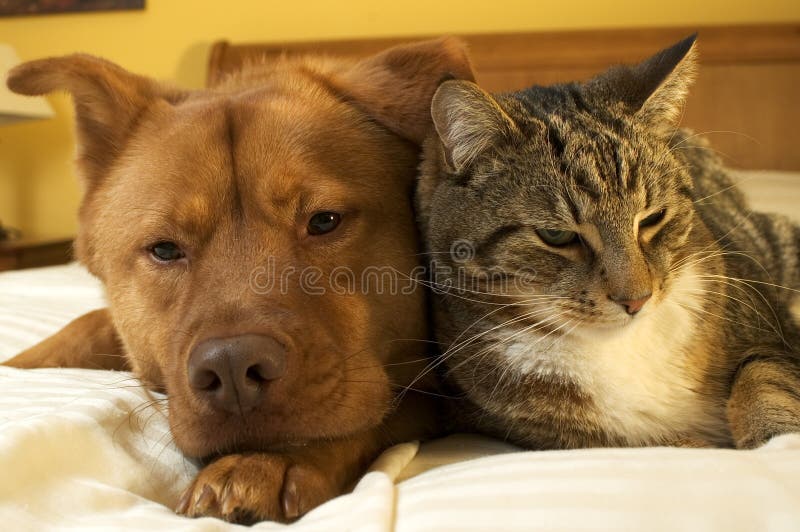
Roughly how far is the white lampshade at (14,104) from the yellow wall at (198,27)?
1.97 feet

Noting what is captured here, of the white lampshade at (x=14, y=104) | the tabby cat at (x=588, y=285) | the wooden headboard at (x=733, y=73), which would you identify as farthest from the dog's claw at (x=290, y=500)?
the white lampshade at (x=14, y=104)

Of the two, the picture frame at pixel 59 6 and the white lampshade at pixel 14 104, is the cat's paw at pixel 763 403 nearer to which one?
the white lampshade at pixel 14 104

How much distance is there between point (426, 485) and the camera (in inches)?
39.2

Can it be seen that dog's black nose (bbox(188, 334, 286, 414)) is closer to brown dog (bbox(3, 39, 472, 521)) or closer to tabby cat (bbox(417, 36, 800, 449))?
brown dog (bbox(3, 39, 472, 521))

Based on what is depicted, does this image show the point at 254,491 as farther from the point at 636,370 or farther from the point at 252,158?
the point at 636,370

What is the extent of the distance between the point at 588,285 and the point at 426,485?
55 cm

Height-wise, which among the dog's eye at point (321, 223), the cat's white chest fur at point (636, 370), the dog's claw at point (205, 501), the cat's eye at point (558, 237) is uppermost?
the cat's eye at point (558, 237)

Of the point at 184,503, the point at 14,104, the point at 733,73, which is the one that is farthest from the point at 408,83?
the point at 14,104

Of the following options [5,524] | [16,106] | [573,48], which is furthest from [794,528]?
[16,106]

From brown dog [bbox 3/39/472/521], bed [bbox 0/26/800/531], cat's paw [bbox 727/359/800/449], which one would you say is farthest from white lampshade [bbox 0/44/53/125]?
cat's paw [bbox 727/359/800/449]

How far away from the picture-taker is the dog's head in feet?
3.77

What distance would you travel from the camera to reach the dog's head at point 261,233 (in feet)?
3.77

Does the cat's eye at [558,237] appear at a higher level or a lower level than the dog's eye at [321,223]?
higher

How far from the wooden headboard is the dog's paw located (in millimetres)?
2872
